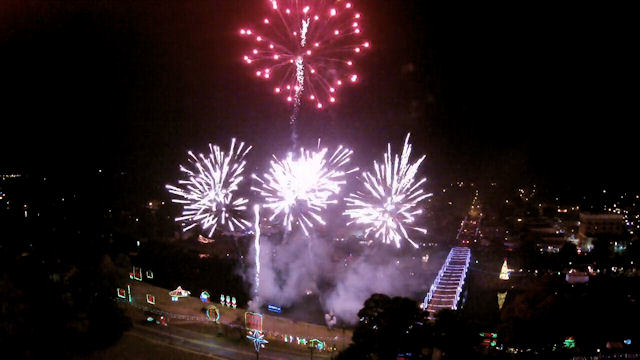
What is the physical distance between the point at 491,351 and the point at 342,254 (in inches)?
475

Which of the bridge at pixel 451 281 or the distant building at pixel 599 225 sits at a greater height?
the distant building at pixel 599 225

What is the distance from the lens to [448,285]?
1834 cm

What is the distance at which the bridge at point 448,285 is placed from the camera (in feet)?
53.6

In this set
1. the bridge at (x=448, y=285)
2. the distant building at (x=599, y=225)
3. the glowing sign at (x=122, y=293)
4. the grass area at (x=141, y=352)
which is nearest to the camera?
the grass area at (x=141, y=352)

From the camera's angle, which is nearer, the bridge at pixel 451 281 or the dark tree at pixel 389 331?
the dark tree at pixel 389 331

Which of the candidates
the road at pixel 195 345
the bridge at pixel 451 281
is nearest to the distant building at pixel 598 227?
the bridge at pixel 451 281

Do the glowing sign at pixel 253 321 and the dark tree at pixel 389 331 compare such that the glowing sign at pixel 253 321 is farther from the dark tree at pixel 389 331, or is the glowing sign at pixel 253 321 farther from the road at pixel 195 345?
the dark tree at pixel 389 331

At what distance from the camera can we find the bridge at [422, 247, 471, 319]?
53.6 ft

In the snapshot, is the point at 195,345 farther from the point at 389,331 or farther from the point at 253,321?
the point at 389,331

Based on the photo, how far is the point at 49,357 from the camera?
12.3 meters

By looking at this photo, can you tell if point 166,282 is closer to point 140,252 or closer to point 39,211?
point 140,252

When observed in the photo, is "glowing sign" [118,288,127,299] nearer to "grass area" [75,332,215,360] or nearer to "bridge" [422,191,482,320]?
"grass area" [75,332,215,360]

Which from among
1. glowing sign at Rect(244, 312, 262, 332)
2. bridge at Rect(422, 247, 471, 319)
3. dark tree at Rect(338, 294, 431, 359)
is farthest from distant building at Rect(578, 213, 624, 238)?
dark tree at Rect(338, 294, 431, 359)

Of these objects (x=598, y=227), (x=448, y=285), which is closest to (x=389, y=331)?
(x=448, y=285)
